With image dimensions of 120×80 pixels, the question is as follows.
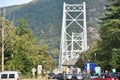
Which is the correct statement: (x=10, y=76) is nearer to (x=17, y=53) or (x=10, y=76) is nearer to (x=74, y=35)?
(x=17, y=53)

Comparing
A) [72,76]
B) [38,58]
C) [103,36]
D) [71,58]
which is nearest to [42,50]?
[38,58]

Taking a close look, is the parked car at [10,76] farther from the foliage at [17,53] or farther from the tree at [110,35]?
the foliage at [17,53]

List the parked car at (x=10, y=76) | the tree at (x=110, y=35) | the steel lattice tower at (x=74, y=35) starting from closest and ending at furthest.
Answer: the parked car at (x=10, y=76), the tree at (x=110, y=35), the steel lattice tower at (x=74, y=35)

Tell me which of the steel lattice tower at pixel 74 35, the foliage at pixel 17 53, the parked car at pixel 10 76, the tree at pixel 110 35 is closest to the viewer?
the parked car at pixel 10 76

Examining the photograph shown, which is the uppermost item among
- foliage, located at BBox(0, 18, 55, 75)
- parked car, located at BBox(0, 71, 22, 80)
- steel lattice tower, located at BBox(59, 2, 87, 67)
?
steel lattice tower, located at BBox(59, 2, 87, 67)

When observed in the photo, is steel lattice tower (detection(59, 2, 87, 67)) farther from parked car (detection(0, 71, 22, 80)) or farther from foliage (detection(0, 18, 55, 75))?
parked car (detection(0, 71, 22, 80))

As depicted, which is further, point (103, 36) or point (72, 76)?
point (103, 36)

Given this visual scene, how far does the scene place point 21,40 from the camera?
99.4 m

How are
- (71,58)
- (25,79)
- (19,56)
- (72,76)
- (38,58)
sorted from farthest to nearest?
1. (71,58)
2. (38,58)
3. (19,56)
4. (25,79)
5. (72,76)

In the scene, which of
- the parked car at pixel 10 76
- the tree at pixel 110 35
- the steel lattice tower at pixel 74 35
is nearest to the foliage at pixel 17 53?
the tree at pixel 110 35

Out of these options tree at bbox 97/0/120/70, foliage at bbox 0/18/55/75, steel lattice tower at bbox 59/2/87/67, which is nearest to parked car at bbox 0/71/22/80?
tree at bbox 97/0/120/70

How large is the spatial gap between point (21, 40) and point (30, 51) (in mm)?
2809

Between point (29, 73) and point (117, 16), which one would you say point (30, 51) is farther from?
point (117, 16)

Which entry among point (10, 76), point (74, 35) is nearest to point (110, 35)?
point (10, 76)
